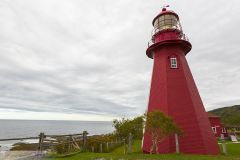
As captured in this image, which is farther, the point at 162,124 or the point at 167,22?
the point at 167,22

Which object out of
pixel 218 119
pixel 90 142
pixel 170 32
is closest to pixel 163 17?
pixel 170 32

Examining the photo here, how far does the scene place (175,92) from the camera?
1662 cm

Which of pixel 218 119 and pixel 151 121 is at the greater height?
pixel 218 119

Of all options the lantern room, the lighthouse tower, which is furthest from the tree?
the lantern room

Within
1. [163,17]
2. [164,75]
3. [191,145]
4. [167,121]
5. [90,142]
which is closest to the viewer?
[167,121]

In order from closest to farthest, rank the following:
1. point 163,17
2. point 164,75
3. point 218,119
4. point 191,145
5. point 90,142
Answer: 1. point 191,145
2. point 164,75
3. point 163,17
4. point 90,142
5. point 218,119

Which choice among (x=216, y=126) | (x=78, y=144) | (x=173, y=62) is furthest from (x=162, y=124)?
(x=216, y=126)

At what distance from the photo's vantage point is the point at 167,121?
45.6ft

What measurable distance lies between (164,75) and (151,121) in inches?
190

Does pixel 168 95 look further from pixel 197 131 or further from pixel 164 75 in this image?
pixel 197 131

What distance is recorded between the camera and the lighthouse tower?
15336 millimetres

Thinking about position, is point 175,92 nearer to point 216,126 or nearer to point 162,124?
point 162,124

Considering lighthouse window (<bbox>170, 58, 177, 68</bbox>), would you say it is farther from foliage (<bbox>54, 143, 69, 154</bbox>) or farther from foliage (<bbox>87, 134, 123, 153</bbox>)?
foliage (<bbox>54, 143, 69, 154</bbox>)

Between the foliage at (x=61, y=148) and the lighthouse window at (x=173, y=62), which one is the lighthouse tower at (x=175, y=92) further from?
the foliage at (x=61, y=148)
